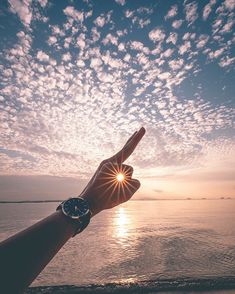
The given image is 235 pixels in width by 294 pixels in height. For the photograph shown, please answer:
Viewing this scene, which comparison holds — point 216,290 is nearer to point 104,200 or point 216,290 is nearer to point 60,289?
point 60,289

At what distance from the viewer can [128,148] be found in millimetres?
2305

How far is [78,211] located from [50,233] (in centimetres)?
58

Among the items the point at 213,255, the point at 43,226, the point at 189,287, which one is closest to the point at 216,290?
the point at 189,287

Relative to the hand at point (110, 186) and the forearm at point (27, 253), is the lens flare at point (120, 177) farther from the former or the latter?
the forearm at point (27, 253)

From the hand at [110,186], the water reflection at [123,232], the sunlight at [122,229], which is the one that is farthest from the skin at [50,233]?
the sunlight at [122,229]

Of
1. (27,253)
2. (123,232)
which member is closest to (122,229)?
(123,232)

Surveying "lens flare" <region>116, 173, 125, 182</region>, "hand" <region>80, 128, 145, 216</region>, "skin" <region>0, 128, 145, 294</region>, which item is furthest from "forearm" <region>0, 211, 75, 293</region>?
"lens flare" <region>116, 173, 125, 182</region>

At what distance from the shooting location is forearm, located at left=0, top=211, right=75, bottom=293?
47.8 inches

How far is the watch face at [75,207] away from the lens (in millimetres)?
2124

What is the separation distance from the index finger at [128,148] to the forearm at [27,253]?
2.84 feet

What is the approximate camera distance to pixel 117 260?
15523 mm

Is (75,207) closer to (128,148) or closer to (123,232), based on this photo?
(128,148)

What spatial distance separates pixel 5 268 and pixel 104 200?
1.17 meters

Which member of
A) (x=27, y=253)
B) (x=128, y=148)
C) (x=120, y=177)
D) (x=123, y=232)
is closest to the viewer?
(x=27, y=253)
